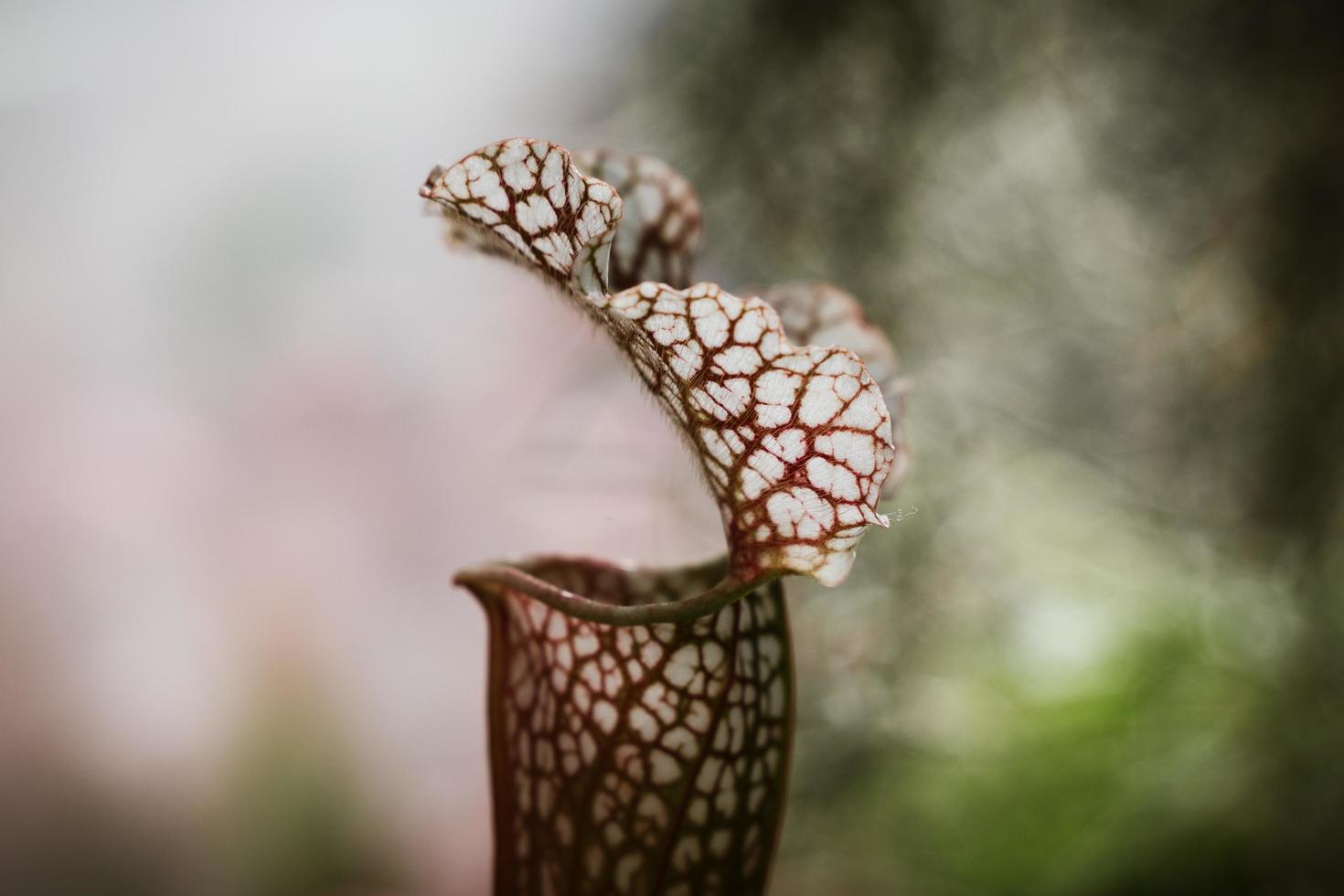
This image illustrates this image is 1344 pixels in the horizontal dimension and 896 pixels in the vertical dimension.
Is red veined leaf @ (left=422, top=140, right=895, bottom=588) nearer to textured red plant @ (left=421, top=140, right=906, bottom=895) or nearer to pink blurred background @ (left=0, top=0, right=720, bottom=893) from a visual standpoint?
textured red plant @ (left=421, top=140, right=906, bottom=895)

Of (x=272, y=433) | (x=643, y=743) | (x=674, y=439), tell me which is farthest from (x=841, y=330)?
(x=272, y=433)

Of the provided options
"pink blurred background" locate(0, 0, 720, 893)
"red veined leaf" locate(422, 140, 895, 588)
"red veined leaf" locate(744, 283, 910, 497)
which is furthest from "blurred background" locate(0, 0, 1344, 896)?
"red veined leaf" locate(422, 140, 895, 588)

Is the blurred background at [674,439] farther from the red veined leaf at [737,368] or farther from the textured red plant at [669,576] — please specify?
the red veined leaf at [737,368]

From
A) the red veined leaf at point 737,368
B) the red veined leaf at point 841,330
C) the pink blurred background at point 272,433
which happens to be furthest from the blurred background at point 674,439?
the red veined leaf at point 737,368

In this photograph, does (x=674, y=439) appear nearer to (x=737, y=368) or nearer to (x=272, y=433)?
(x=272, y=433)

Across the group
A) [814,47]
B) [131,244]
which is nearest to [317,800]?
[131,244]

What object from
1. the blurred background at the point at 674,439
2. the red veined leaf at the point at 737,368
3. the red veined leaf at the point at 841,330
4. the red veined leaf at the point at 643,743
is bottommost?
the red veined leaf at the point at 643,743
